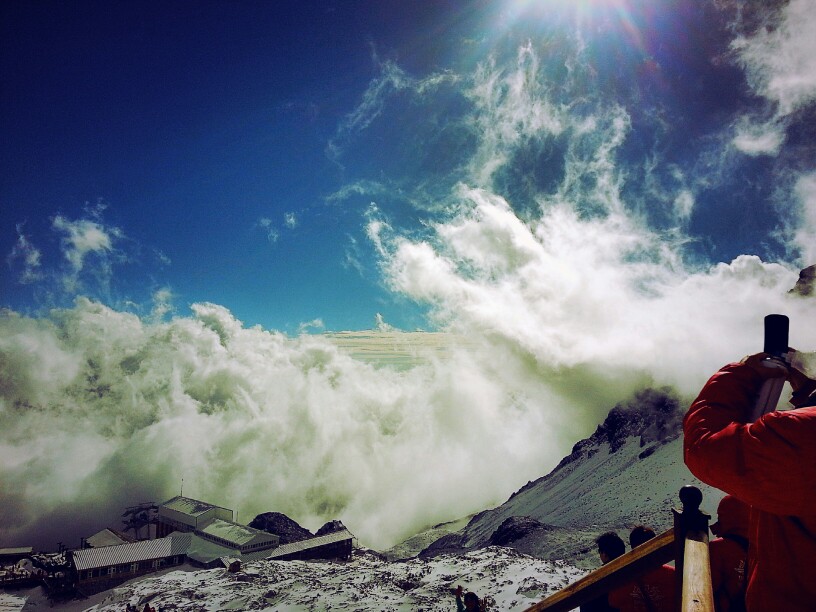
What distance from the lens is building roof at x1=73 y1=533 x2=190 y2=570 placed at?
4934cm

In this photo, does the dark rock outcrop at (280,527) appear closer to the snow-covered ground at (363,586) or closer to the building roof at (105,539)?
the building roof at (105,539)

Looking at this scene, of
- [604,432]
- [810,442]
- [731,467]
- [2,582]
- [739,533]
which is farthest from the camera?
[604,432]

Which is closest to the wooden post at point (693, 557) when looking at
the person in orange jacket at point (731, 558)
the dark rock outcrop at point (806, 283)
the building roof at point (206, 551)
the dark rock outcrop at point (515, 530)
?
the person in orange jacket at point (731, 558)

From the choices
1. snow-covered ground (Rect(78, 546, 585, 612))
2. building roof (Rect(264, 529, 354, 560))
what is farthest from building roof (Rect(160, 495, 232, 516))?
snow-covered ground (Rect(78, 546, 585, 612))

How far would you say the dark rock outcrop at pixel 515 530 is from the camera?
1868 inches

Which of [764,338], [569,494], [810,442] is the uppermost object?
[569,494]

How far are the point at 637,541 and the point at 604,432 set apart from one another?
104152 mm

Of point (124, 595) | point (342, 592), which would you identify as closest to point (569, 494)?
point (342, 592)

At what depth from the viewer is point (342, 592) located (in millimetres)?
35344

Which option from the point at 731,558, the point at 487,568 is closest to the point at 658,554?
the point at 731,558

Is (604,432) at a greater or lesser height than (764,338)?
greater

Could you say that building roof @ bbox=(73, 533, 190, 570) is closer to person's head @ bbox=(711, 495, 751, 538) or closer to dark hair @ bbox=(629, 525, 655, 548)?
dark hair @ bbox=(629, 525, 655, 548)

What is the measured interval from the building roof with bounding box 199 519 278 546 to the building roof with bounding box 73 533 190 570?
267 inches

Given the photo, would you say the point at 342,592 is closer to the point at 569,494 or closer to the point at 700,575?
the point at 700,575
